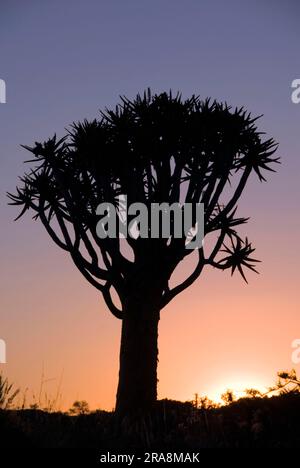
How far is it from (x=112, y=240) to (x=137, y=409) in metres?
3.28

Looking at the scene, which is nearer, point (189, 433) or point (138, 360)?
point (189, 433)

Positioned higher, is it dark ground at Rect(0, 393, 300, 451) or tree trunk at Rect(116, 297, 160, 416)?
tree trunk at Rect(116, 297, 160, 416)

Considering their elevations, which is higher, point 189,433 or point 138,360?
point 138,360

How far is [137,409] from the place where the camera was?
1237cm

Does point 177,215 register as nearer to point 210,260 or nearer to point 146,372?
point 210,260

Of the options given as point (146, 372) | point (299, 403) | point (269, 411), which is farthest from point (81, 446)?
point (146, 372)

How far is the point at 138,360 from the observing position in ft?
41.6

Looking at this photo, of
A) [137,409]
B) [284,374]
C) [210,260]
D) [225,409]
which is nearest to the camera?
[284,374]

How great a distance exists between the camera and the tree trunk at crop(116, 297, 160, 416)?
1248cm

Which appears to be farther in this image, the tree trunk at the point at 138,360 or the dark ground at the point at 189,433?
the tree trunk at the point at 138,360

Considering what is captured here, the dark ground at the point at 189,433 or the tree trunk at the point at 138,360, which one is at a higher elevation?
the tree trunk at the point at 138,360

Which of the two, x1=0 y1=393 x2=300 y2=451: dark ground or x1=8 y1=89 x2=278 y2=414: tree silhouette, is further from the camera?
x1=8 y1=89 x2=278 y2=414: tree silhouette

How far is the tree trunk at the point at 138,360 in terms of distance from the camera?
12477mm

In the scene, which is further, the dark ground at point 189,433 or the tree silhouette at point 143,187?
the tree silhouette at point 143,187
